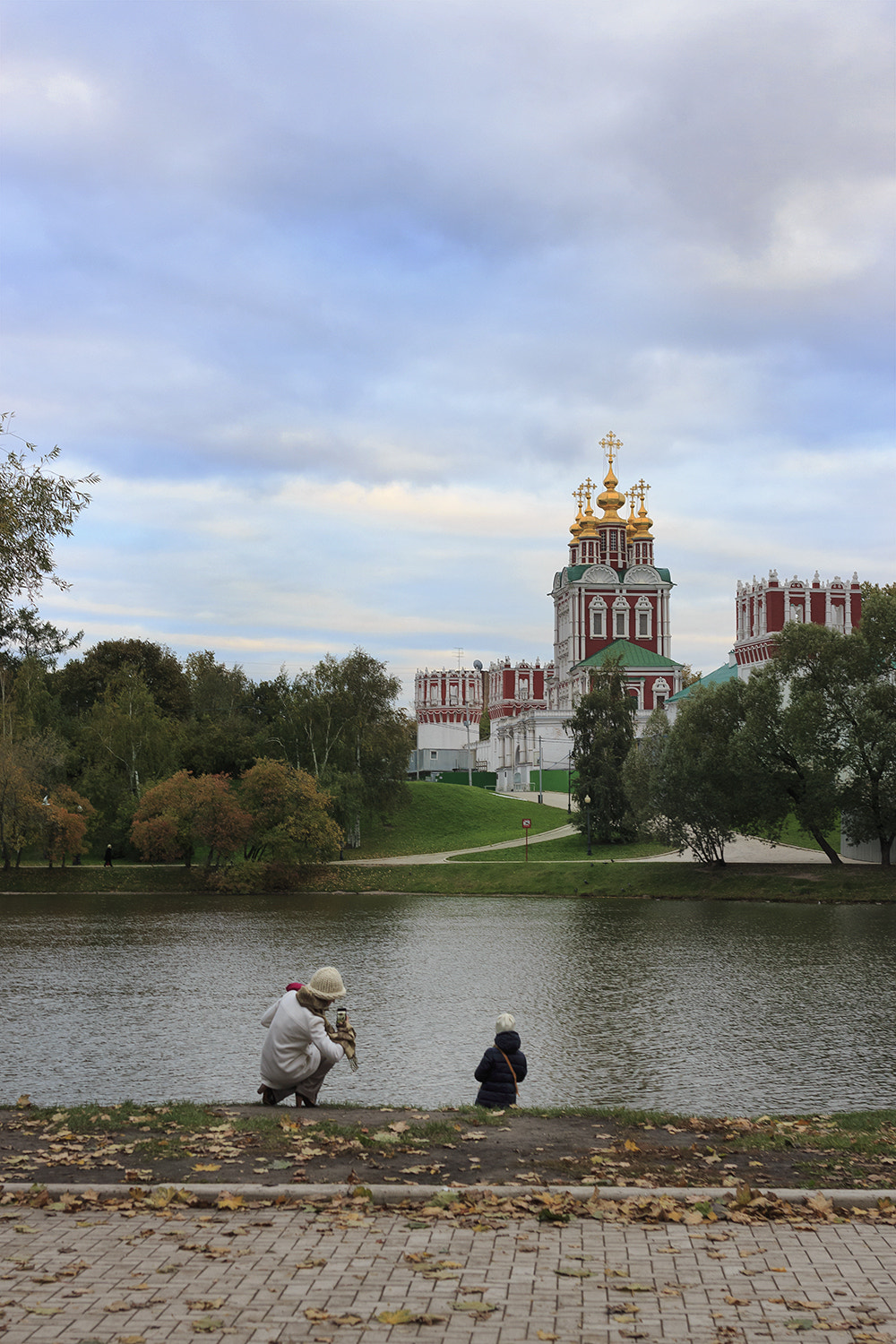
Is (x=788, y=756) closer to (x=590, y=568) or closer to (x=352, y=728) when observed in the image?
(x=352, y=728)

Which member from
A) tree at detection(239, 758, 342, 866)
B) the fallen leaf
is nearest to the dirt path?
the fallen leaf

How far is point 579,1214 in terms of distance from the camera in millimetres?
8188

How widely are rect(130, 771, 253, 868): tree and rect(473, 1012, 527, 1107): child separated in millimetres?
47187

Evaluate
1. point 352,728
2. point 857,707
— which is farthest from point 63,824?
point 857,707

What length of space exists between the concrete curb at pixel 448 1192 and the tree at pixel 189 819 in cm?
5053

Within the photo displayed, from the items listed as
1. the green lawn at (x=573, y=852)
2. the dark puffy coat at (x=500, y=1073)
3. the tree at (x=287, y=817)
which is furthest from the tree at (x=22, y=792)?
the dark puffy coat at (x=500, y=1073)

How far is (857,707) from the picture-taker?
4947 centimetres

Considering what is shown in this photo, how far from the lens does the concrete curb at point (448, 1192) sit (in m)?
8.44

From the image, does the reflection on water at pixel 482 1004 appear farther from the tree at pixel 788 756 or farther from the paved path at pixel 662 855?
the paved path at pixel 662 855

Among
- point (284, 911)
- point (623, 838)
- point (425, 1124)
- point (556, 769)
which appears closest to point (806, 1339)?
point (425, 1124)

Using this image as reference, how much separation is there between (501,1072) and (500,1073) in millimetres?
24

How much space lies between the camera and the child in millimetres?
12461

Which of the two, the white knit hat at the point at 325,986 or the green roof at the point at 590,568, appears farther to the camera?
the green roof at the point at 590,568

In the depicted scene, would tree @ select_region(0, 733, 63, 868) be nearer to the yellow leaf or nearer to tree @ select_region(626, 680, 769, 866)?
tree @ select_region(626, 680, 769, 866)
